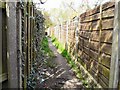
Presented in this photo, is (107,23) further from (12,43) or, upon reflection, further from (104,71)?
(12,43)

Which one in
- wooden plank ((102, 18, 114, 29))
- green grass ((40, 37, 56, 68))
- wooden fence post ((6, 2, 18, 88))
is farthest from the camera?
green grass ((40, 37, 56, 68))

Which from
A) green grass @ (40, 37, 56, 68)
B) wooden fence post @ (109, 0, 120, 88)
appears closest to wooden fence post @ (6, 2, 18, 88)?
wooden fence post @ (109, 0, 120, 88)

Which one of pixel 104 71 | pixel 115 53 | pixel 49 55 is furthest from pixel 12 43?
pixel 49 55

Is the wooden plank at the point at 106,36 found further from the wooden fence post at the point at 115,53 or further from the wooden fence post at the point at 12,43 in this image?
the wooden fence post at the point at 12,43

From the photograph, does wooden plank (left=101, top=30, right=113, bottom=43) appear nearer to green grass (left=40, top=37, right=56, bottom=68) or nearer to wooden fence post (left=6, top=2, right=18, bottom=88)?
wooden fence post (left=6, top=2, right=18, bottom=88)

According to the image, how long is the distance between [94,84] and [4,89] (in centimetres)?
145

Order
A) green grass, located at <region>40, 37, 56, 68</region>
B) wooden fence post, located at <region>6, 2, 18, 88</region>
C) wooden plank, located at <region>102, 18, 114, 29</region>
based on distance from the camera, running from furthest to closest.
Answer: green grass, located at <region>40, 37, 56, 68</region> < wooden plank, located at <region>102, 18, 114, 29</region> < wooden fence post, located at <region>6, 2, 18, 88</region>

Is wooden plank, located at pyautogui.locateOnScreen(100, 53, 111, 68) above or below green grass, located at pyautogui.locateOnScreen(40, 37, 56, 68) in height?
above

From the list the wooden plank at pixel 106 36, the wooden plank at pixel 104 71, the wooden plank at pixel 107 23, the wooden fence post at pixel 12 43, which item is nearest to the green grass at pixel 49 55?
the wooden plank at pixel 104 71

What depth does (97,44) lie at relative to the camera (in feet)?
10.6

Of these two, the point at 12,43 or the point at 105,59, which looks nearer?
the point at 12,43

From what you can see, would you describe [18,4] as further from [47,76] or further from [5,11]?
[47,76]

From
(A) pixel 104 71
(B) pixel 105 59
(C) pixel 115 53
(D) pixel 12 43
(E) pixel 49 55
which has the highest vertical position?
(D) pixel 12 43

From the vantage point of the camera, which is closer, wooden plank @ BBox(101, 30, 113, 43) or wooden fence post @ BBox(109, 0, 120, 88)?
wooden fence post @ BBox(109, 0, 120, 88)
